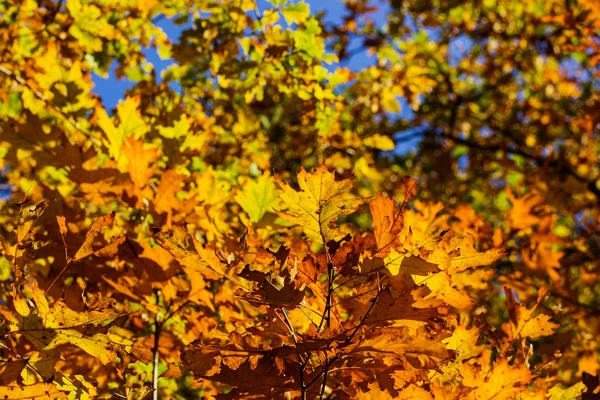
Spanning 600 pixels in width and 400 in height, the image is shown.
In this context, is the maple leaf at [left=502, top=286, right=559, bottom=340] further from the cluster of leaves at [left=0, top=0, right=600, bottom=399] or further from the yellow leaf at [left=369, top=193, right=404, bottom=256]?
the yellow leaf at [left=369, top=193, right=404, bottom=256]

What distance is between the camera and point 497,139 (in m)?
6.28

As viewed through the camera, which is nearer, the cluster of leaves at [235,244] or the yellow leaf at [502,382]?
the cluster of leaves at [235,244]

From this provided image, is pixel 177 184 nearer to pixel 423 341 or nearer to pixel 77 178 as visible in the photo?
pixel 77 178

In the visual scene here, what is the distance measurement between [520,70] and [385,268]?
21.2 ft

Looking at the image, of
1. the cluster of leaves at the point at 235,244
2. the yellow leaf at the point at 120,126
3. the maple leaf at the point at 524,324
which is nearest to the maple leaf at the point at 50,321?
the cluster of leaves at the point at 235,244

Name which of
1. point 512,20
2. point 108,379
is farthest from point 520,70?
point 108,379

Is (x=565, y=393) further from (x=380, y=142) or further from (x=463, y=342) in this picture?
(x=380, y=142)

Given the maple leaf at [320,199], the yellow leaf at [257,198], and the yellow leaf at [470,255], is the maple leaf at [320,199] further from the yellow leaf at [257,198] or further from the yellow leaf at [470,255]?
the yellow leaf at [257,198]

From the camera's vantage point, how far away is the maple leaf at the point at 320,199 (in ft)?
3.32

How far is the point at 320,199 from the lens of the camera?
1.02m

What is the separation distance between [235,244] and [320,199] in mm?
667

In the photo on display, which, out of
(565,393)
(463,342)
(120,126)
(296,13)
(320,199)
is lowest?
(565,393)

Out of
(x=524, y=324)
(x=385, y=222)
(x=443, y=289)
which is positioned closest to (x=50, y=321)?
(x=385, y=222)

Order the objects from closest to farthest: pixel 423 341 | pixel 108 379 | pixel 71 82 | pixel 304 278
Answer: pixel 423 341
pixel 304 278
pixel 108 379
pixel 71 82
